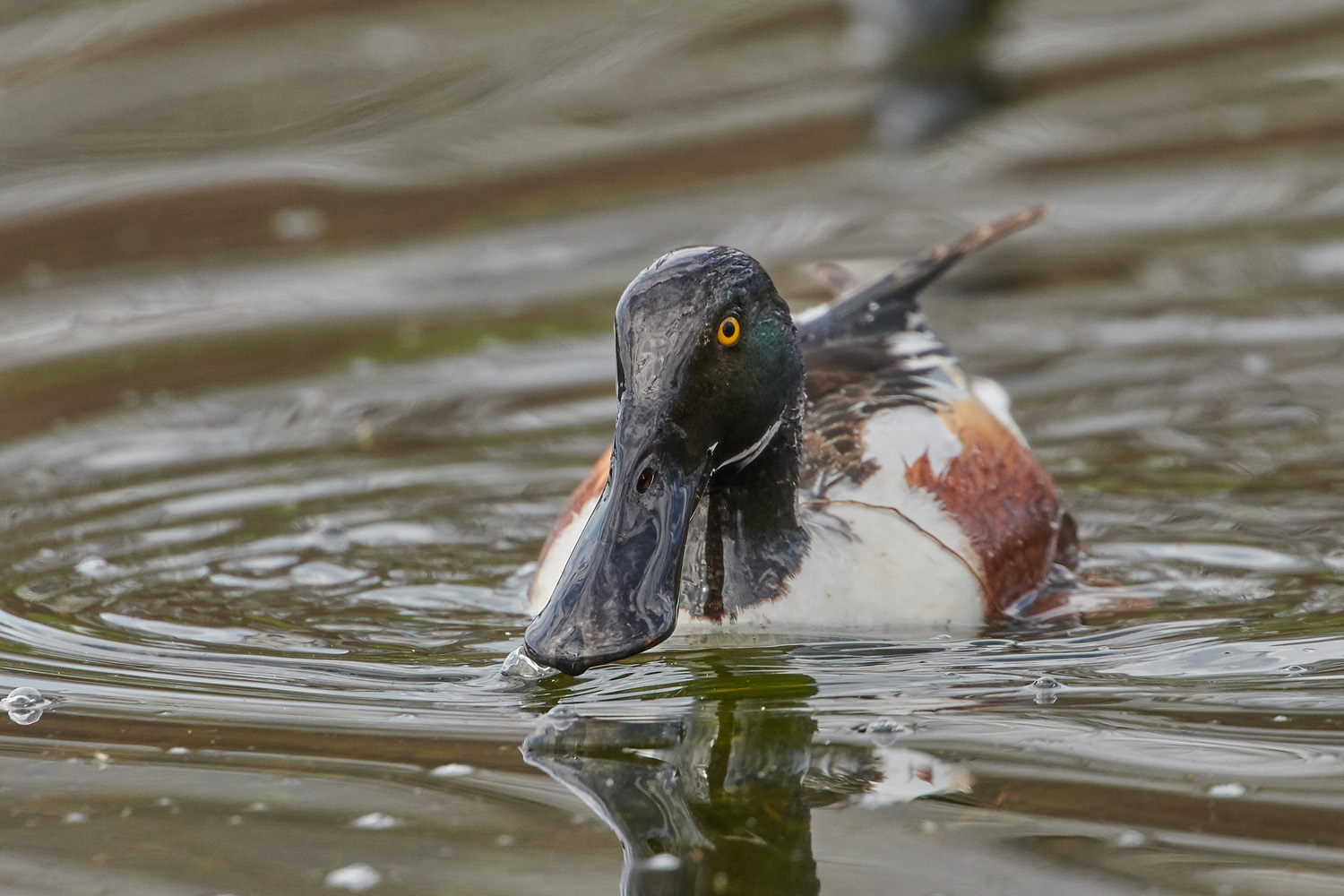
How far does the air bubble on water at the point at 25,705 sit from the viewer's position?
381 centimetres

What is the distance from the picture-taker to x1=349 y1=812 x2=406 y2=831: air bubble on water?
129 inches


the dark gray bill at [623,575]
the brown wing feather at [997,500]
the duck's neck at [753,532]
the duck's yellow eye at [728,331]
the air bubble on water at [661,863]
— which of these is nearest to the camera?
the air bubble on water at [661,863]

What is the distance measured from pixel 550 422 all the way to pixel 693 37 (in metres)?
4.42

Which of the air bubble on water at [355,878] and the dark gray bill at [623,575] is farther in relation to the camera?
the dark gray bill at [623,575]

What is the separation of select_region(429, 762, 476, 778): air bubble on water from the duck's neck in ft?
3.19

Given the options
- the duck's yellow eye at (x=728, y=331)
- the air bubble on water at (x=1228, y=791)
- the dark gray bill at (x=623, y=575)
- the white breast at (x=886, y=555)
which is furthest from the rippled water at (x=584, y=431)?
the duck's yellow eye at (x=728, y=331)

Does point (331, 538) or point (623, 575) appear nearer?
point (623, 575)

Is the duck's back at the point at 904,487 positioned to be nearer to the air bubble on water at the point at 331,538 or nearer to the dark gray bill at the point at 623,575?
the dark gray bill at the point at 623,575

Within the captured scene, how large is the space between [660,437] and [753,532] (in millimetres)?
603

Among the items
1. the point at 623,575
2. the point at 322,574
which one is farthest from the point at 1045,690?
the point at 322,574

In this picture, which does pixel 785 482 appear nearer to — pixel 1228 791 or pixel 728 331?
pixel 728 331

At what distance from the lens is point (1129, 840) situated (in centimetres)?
314

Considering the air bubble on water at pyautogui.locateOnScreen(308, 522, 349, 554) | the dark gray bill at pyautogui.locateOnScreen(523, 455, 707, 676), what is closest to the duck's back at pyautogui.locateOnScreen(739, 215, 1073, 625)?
the dark gray bill at pyautogui.locateOnScreen(523, 455, 707, 676)

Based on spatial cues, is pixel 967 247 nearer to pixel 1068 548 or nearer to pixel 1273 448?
pixel 1068 548
